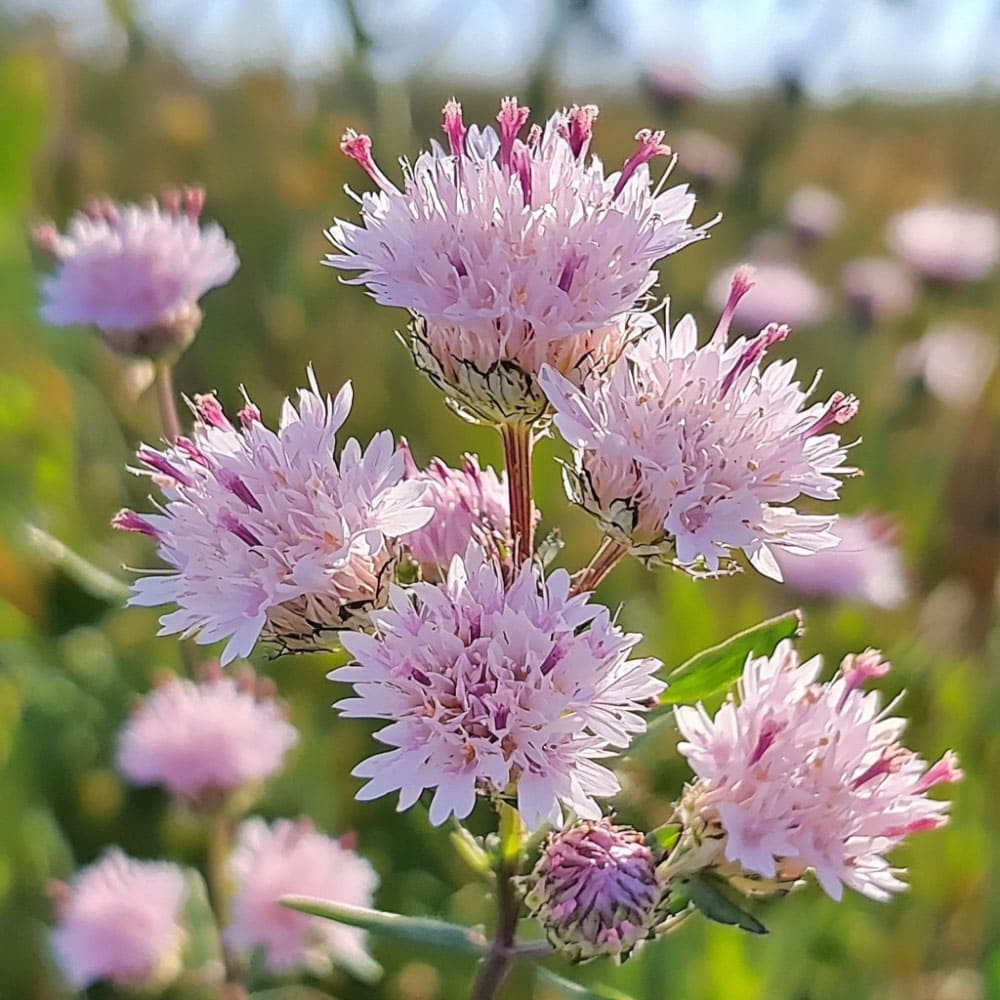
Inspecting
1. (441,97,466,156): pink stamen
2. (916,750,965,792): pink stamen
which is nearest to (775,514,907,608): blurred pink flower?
(916,750,965,792): pink stamen

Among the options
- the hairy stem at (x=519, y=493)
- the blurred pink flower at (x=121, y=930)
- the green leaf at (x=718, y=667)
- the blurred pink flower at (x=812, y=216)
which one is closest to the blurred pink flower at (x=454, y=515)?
the hairy stem at (x=519, y=493)

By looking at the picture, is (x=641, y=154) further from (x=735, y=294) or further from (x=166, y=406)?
(x=166, y=406)

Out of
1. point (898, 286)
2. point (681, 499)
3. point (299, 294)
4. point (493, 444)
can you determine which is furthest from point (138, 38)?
point (681, 499)

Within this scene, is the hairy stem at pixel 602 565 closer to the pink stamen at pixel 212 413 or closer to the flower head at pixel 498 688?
the flower head at pixel 498 688

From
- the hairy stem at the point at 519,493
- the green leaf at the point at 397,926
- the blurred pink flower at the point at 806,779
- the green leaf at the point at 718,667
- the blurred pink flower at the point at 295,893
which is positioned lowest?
the blurred pink flower at the point at 295,893

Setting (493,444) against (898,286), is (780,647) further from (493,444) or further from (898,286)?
(898,286)

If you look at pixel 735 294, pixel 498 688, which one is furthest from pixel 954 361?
pixel 498 688
